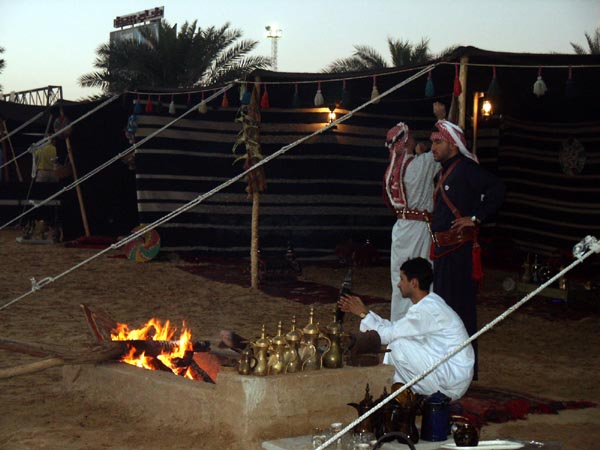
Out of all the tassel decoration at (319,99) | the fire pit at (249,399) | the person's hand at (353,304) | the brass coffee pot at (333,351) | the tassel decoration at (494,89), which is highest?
the tassel decoration at (494,89)

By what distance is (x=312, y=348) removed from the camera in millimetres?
5266

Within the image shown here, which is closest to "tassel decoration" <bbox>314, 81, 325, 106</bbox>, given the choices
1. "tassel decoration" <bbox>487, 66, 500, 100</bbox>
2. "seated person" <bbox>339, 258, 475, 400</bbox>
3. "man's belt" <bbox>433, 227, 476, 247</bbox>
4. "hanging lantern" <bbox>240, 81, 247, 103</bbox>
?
"hanging lantern" <bbox>240, 81, 247, 103</bbox>

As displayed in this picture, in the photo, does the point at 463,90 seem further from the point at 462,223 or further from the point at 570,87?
the point at 462,223

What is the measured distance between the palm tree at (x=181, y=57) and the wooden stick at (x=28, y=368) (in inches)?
720

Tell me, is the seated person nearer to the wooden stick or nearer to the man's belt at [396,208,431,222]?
the wooden stick

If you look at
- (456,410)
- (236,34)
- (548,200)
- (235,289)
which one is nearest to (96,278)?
(235,289)

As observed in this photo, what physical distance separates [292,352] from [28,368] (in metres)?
1.78

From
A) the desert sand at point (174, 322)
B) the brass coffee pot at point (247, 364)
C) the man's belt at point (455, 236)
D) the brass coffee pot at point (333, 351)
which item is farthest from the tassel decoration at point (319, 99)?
the brass coffee pot at point (247, 364)

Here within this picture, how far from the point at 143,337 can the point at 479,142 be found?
9.53 m

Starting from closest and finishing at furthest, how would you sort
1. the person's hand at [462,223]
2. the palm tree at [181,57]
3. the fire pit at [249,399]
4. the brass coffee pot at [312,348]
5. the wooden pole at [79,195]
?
1. the fire pit at [249,399]
2. the brass coffee pot at [312,348]
3. the person's hand at [462,223]
4. the wooden pole at [79,195]
5. the palm tree at [181,57]

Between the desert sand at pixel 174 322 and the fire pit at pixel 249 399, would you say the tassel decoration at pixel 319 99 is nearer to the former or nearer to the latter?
the desert sand at pixel 174 322

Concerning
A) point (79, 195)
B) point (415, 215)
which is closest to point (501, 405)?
A: point (415, 215)

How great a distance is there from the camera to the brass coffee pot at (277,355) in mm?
5086

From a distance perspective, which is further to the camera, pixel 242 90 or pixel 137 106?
pixel 137 106
